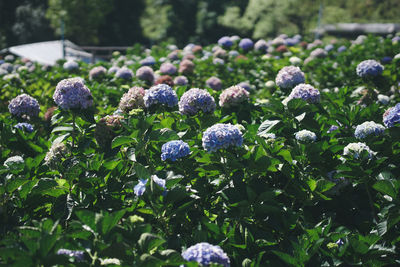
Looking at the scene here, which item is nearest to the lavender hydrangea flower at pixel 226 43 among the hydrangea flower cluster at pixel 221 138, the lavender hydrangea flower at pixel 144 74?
the lavender hydrangea flower at pixel 144 74

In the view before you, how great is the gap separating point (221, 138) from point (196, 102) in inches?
25.7

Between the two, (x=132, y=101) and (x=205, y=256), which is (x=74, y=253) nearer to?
(x=205, y=256)

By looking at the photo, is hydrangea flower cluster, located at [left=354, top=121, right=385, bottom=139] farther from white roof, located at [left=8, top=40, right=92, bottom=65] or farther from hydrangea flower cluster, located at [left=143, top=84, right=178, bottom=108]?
white roof, located at [left=8, top=40, right=92, bottom=65]

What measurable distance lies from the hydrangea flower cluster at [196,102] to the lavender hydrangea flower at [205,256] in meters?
1.16

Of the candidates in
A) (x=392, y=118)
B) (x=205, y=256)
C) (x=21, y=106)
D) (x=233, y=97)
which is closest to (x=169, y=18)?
(x=21, y=106)

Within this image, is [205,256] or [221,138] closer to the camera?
[205,256]

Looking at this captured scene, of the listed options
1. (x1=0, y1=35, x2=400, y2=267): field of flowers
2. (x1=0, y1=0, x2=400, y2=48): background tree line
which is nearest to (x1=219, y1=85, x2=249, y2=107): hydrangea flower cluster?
(x1=0, y1=35, x2=400, y2=267): field of flowers

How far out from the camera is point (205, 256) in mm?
1243

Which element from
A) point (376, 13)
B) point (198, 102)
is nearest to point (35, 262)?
point (198, 102)

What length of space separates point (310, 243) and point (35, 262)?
0.96m

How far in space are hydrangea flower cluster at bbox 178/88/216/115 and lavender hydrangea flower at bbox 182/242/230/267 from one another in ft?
3.81

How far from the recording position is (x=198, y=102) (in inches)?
91.2

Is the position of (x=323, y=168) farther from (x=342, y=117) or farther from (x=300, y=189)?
(x=342, y=117)

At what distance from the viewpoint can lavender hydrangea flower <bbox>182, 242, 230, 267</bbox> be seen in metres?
1.24
